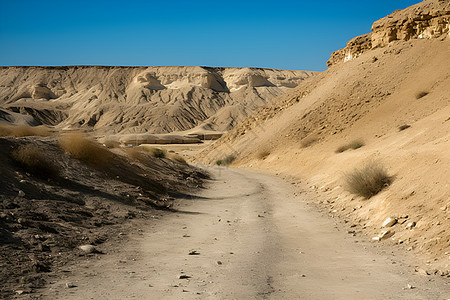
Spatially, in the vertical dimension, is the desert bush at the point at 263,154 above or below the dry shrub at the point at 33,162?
below

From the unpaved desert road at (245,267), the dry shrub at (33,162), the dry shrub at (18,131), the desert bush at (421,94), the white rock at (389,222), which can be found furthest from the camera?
the desert bush at (421,94)

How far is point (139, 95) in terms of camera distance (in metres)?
120

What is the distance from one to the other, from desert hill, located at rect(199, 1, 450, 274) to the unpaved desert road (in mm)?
958

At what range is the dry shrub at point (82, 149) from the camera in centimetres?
1362

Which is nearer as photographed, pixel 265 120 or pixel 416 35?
pixel 416 35

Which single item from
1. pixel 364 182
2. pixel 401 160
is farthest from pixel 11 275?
pixel 401 160

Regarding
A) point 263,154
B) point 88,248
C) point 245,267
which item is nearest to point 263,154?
point 263,154

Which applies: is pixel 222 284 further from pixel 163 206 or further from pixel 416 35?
pixel 416 35

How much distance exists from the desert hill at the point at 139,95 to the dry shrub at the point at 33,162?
84460 mm

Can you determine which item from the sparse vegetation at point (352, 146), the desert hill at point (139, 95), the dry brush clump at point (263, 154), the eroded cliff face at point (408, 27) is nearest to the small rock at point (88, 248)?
the sparse vegetation at point (352, 146)

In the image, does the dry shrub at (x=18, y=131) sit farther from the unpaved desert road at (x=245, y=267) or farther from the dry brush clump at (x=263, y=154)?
the dry brush clump at (x=263, y=154)

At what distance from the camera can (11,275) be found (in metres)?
5.84

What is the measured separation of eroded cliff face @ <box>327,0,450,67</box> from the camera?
35.6 m

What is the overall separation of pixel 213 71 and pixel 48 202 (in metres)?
137
